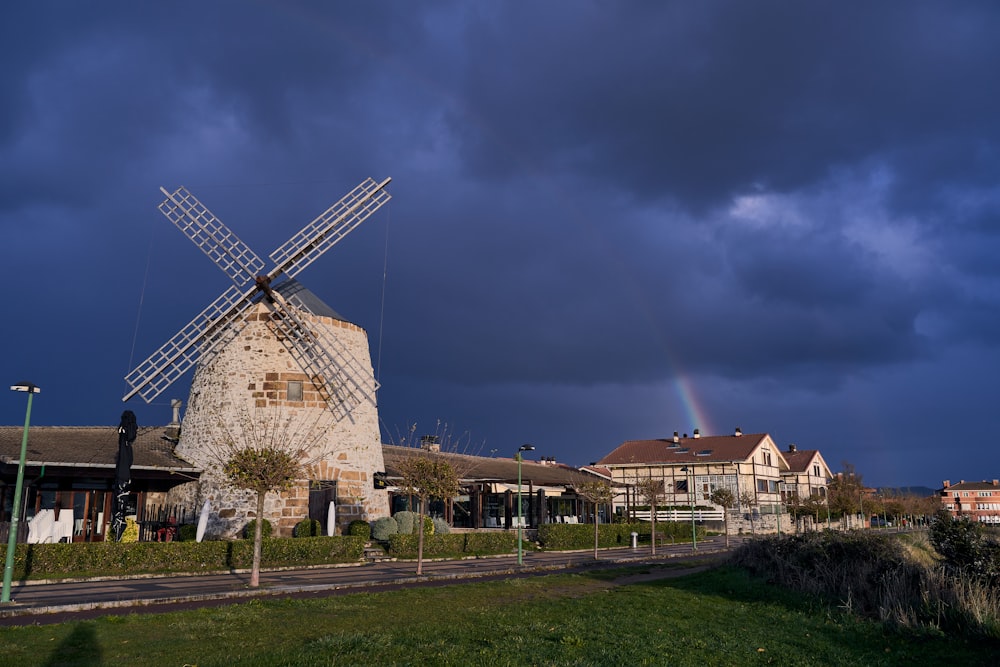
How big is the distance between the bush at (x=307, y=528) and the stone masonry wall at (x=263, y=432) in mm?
438

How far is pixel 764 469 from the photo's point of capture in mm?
67312

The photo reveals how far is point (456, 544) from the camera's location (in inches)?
1222

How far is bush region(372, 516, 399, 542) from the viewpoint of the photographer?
3042cm

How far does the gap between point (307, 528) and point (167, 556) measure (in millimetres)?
6146

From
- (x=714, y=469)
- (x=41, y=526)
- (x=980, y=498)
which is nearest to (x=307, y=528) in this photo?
(x=41, y=526)

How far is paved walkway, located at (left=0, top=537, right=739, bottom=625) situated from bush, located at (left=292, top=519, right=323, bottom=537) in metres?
3.16

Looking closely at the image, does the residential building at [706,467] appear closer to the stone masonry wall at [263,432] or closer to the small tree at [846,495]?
the small tree at [846,495]

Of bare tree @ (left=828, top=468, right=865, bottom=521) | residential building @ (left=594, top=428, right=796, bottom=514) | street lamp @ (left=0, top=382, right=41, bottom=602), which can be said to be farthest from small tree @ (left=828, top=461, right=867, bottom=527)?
street lamp @ (left=0, top=382, right=41, bottom=602)

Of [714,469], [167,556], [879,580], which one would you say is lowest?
[167,556]

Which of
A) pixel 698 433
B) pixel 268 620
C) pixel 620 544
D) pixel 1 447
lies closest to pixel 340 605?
pixel 268 620

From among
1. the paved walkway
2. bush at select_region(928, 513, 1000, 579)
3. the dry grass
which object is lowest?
the paved walkway

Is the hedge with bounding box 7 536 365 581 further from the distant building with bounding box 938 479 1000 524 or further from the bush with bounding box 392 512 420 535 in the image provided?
the distant building with bounding box 938 479 1000 524

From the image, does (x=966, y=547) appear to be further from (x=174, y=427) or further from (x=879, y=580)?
(x=174, y=427)

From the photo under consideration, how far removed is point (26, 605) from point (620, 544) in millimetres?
32348
